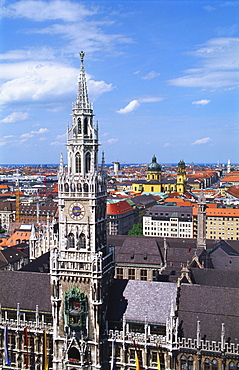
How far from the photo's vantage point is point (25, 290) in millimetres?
67562

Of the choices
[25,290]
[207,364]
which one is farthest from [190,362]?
[25,290]

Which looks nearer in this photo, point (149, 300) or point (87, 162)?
point (87, 162)

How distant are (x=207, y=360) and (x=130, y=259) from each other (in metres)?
44.9

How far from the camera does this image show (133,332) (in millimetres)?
59250

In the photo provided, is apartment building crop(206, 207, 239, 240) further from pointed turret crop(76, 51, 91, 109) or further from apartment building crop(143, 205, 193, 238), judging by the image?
pointed turret crop(76, 51, 91, 109)

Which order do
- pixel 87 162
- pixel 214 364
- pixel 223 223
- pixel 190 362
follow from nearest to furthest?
pixel 214 364
pixel 190 362
pixel 87 162
pixel 223 223

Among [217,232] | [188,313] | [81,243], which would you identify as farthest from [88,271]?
[217,232]

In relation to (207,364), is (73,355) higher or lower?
lower

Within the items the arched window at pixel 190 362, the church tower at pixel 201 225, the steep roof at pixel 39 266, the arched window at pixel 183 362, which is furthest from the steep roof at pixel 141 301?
the church tower at pixel 201 225

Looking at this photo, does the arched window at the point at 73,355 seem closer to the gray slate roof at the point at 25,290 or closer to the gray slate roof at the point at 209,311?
the gray slate roof at the point at 25,290

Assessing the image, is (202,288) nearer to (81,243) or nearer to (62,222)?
(81,243)

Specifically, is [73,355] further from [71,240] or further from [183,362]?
[71,240]

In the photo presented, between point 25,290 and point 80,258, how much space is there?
14690mm

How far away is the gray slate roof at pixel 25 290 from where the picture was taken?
2574 inches
